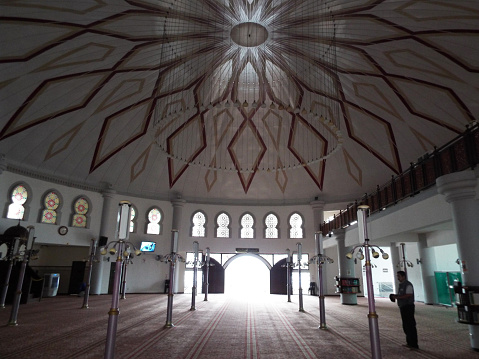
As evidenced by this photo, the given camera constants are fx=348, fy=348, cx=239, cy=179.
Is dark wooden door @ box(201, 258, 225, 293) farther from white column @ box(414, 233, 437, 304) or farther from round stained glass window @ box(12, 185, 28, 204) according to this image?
white column @ box(414, 233, 437, 304)

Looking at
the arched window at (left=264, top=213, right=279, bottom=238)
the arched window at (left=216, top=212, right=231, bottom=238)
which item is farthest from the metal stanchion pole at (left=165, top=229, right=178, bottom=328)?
the arched window at (left=264, top=213, right=279, bottom=238)

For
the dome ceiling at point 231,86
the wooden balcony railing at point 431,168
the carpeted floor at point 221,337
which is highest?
the dome ceiling at point 231,86

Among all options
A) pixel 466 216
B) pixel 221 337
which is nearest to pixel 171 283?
pixel 221 337

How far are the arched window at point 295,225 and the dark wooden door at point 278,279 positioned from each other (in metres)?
1.90

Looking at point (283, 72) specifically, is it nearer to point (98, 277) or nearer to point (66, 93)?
point (66, 93)

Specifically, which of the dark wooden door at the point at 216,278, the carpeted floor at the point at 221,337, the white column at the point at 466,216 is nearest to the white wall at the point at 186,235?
the dark wooden door at the point at 216,278

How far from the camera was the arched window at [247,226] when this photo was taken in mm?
23402

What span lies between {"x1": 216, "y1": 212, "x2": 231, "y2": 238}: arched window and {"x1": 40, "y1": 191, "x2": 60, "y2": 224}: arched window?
383 inches

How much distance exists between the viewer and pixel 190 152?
65.6 feet

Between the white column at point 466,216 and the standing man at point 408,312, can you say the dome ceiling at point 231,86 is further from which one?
the standing man at point 408,312

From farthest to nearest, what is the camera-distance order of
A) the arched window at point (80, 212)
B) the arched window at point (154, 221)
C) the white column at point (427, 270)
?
1. the arched window at point (154, 221)
2. the arched window at point (80, 212)
3. the white column at point (427, 270)

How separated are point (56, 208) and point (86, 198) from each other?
1.71 m

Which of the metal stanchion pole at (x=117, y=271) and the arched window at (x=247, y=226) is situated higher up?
the arched window at (x=247, y=226)

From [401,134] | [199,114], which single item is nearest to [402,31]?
[401,134]
